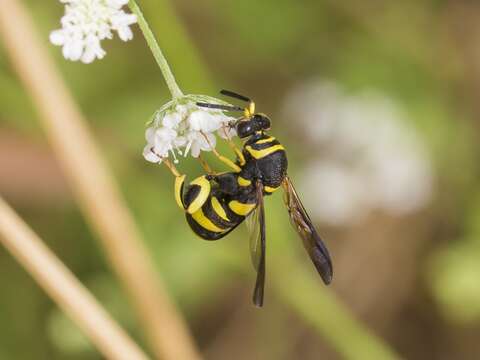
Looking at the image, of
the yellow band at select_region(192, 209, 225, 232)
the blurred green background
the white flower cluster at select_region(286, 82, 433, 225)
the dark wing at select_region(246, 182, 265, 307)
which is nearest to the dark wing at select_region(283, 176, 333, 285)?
the dark wing at select_region(246, 182, 265, 307)

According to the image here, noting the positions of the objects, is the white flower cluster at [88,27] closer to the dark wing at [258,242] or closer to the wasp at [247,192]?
the wasp at [247,192]

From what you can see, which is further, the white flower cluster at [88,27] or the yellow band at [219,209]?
the yellow band at [219,209]

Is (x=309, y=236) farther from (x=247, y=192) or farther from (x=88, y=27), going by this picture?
(x=88, y=27)

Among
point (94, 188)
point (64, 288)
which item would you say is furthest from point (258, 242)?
point (94, 188)

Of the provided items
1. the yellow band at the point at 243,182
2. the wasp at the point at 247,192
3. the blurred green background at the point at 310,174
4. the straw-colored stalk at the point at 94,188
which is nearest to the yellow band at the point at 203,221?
the wasp at the point at 247,192

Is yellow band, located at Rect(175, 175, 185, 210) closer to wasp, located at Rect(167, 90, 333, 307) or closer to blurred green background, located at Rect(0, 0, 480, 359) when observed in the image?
wasp, located at Rect(167, 90, 333, 307)
